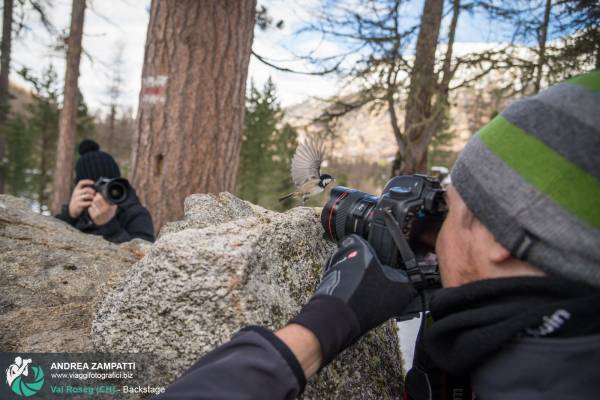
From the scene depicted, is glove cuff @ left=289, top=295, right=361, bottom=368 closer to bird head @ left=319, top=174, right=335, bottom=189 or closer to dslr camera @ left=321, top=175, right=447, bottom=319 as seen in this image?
dslr camera @ left=321, top=175, right=447, bottom=319

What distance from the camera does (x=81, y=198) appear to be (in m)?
3.21

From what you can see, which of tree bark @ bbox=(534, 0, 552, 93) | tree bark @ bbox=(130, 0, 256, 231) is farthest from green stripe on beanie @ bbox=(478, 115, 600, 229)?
tree bark @ bbox=(534, 0, 552, 93)

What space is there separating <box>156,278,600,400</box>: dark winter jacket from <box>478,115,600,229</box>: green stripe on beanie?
177mm

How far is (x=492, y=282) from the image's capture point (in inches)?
36.2

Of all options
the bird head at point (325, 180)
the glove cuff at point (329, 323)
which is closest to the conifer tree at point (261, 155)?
the bird head at point (325, 180)

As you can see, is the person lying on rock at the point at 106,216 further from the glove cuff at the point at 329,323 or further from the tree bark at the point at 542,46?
the tree bark at the point at 542,46

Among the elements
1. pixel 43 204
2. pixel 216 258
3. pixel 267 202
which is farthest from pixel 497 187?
pixel 43 204

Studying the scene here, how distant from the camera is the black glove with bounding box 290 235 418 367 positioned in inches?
38.3

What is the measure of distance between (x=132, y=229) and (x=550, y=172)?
3.16 metres

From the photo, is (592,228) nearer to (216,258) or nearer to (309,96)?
(216,258)

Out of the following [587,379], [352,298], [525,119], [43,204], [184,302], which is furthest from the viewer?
[43,204]

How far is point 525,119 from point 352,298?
624 mm

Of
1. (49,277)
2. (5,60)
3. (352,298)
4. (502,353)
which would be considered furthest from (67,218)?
(5,60)

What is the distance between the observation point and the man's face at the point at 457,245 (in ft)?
3.37
